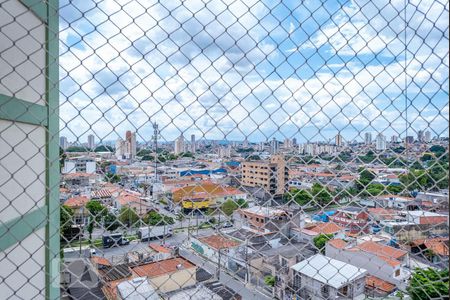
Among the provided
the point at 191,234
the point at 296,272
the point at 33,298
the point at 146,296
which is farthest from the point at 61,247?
the point at 296,272

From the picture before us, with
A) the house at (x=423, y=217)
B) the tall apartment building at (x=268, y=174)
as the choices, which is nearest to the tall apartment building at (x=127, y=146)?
the tall apartment building at (x=268, y=174)

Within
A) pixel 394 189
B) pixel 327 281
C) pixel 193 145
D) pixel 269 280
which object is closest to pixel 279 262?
pixel 269 280

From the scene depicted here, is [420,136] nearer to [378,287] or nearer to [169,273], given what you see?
[378,287]

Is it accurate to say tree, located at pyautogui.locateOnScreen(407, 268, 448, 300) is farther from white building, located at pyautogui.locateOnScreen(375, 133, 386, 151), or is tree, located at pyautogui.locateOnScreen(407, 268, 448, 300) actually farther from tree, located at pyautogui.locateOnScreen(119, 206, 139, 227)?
tree, located at pyautogui.locateOnScreen(119, 206, 139, 227)

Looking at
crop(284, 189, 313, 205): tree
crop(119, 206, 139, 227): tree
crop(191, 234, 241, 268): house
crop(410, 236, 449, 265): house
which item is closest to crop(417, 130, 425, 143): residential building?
crop(410, 236, 449, 265): house

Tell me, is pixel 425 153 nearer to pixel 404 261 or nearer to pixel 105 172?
pixel 404 261
